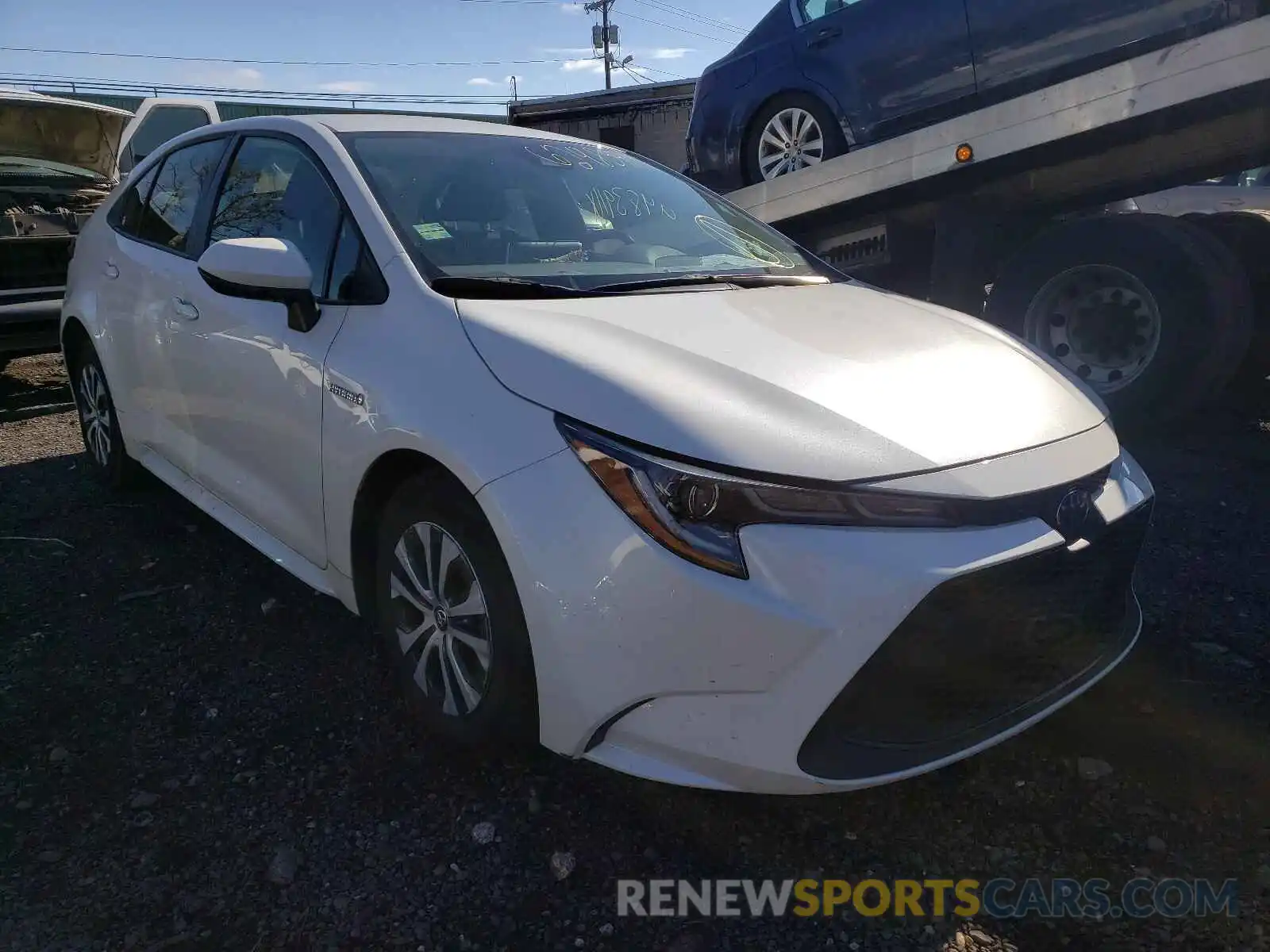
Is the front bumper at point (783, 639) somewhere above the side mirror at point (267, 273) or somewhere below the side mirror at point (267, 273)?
below

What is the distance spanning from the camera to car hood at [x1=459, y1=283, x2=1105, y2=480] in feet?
6.28

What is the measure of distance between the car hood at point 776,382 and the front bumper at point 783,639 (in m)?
0.16

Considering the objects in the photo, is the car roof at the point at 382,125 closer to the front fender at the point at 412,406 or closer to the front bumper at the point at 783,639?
the front fender at the point at 412,406

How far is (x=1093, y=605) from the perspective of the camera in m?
2.19

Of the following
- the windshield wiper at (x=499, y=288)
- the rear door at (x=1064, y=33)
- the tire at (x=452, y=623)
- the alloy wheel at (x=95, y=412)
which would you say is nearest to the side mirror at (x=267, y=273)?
the windshield wiper at (x=499, y=288)

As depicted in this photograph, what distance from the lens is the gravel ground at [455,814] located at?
1970mm

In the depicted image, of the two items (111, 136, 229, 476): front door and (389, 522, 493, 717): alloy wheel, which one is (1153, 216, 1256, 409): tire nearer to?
(389, 522, 493, 717): alloy wheel

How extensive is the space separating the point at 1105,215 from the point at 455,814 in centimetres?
440

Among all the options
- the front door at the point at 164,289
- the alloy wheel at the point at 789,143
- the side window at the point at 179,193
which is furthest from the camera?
the alloy wheel at the point at 789,143

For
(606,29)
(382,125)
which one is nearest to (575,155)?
(382,125)

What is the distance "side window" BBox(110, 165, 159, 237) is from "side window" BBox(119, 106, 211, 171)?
20.0ft

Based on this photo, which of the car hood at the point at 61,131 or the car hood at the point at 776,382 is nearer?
the car hood at the point at 776,382

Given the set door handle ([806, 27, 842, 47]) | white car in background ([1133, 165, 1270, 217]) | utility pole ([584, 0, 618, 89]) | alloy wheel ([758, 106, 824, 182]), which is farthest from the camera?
utility pole ([584, 0, 618, 89])

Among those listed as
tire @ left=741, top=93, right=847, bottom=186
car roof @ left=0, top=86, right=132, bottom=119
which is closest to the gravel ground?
tire @ left=741, top=93, right=847, bottom=186
